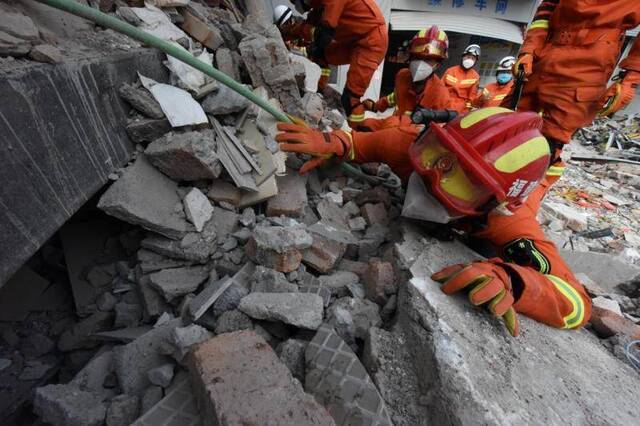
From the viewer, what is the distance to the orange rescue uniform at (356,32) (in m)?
3.96

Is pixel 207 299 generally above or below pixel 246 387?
below

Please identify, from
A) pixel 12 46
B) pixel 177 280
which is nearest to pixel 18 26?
pixel 12 46

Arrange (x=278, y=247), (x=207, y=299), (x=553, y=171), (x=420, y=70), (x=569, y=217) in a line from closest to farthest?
(x=207, y=299) < (x=278, y=247) < (x=553, y=171) < (x=569, y=217) < (x=420, y=70)

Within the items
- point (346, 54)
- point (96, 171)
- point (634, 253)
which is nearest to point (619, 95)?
point (634, 253)

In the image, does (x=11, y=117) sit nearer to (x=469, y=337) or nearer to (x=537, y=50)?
(x=469, y=337)

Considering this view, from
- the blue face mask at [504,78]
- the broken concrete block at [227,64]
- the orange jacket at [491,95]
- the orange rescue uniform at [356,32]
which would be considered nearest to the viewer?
the broken concrete block at [227,64]

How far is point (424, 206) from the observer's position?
195cm

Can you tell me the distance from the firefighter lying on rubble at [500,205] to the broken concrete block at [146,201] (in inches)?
57.3

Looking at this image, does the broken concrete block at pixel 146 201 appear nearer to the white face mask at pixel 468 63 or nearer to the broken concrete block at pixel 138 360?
the broken concrete block at pixel 138 360

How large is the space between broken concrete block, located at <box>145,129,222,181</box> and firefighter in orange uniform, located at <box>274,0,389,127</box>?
2.75m

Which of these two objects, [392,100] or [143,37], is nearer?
[143,37]

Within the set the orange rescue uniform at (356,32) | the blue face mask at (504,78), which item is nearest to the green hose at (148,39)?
the orange rescue uniform at (356,32)

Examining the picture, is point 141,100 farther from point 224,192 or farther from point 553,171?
point 553,171

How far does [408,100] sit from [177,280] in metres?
4.16
